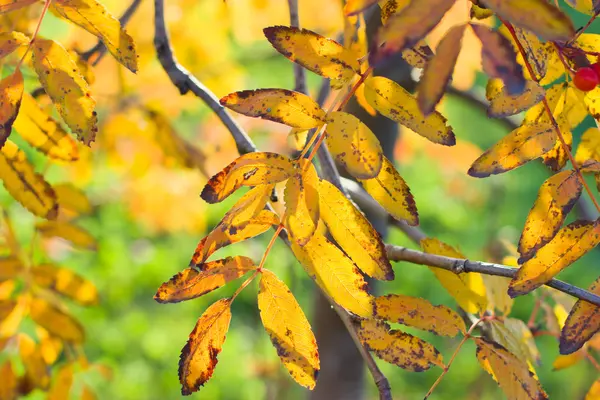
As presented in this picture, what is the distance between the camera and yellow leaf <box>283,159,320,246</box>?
0.63 meters

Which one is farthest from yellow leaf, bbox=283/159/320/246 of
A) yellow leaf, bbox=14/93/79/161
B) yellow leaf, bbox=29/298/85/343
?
yellow leaf, bbox=29/298/85/343

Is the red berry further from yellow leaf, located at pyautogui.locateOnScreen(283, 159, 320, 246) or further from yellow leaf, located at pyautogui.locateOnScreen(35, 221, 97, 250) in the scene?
yellow leaf, located at pyautogui.locateOnScreen(35, 221, 97, 250)

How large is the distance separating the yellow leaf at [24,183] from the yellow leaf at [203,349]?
9.8 inches

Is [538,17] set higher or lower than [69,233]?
higher

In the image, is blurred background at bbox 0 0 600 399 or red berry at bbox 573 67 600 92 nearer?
red berry at bbox 573 67 600 92

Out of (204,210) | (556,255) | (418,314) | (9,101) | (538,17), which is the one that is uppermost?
(538,17)

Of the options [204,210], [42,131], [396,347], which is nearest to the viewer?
[396,347]

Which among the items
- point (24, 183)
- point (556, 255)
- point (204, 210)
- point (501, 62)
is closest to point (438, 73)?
point (501, 62)

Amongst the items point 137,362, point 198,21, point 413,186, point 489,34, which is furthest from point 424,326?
point 413,186

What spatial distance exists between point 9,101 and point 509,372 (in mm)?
508

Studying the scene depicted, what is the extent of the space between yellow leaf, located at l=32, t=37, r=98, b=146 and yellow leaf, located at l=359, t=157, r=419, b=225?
243 millimetres

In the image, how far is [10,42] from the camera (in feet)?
2.19

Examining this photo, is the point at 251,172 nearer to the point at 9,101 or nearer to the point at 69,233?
the point at 9,101

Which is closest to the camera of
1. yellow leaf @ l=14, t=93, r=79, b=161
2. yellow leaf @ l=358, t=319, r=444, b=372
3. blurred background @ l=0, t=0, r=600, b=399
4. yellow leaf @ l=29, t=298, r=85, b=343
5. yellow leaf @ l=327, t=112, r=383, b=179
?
yellow leaf @ l=327, t=112, r=383, b=179
